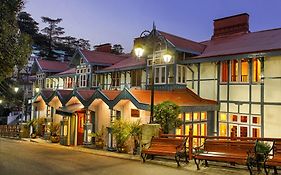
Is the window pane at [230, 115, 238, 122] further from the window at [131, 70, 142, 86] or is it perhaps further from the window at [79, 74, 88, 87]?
the window at [79, 74, 88, 87]

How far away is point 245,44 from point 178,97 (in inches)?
221

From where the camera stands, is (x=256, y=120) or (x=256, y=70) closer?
(x=256, y=120)

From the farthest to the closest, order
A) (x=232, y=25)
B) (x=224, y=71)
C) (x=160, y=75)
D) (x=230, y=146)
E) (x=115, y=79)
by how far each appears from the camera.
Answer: (x=115, y=79)
(x=232, y=25)
(x=160, y=75)
(x=224, y=71)
(x=230, y=146)

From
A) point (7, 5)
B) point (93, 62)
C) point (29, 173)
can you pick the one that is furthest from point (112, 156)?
point (93, 62)

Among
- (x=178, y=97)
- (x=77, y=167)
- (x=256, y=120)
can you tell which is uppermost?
(x=178, y=97)

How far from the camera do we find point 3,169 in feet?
35.8

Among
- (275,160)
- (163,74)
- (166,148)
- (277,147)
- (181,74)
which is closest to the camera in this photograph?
(275,160)

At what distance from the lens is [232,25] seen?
23734mm

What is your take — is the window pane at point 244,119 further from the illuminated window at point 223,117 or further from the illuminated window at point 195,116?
the illuminated window at point 195,116

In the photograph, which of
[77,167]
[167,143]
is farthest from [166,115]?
[77,167]

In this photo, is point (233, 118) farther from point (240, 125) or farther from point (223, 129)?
point (223, 129)

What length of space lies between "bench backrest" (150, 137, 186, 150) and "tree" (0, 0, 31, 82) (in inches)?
231

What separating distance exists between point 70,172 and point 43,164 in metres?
2.26

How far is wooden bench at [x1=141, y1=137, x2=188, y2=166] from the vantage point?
11312 millimetres
